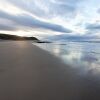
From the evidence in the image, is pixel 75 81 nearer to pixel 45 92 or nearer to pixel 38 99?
pixel 45 92

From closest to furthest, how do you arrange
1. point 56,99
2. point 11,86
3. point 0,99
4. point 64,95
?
1. point 0,99
2. point 56,99
3. point 64,95
4. point 11,86

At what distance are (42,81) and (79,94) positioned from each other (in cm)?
127

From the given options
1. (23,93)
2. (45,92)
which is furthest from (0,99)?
(45,92)

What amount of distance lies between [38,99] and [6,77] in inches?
69.8

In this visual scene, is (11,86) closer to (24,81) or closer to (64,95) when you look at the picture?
(24,81)

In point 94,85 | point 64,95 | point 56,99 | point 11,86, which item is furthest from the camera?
point 94,85

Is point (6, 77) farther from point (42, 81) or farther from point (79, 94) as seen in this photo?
point (79, 94)

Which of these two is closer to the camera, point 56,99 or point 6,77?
point 56,99

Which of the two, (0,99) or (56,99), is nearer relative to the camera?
(0,99)

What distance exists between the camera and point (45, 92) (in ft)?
13.1

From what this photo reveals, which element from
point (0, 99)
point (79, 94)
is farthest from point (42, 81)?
point (0, 99)

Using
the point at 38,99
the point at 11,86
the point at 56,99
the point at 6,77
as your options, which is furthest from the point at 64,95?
the point at 6,77

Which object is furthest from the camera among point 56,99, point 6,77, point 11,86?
point 6,77

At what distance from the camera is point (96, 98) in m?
3.75
